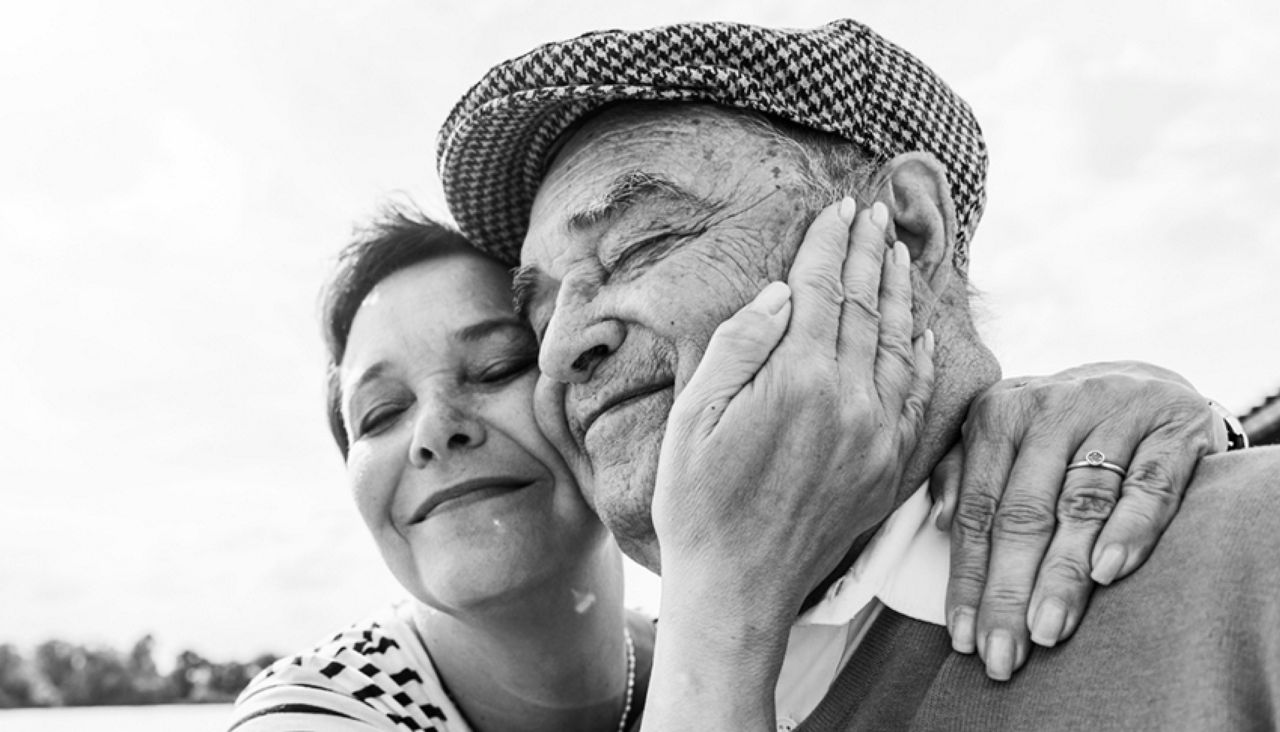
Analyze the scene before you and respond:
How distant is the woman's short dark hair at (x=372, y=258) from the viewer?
113 inches

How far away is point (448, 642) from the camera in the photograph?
2777 millimetres

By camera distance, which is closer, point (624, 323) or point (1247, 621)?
point (1247, 621)

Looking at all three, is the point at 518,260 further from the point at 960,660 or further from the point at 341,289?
the point at 960,660

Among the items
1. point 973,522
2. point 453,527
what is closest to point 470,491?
point 453,527

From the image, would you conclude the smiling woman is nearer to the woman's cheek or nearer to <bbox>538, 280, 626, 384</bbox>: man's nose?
the woman's cheek

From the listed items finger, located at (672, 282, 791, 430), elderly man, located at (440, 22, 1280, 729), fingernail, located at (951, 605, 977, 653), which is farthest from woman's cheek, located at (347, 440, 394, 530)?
fingernail, located at (951, 605, 977, 653)

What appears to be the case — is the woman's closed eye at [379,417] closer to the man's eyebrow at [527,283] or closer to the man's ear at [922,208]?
the man's eyebrow at [527,283]

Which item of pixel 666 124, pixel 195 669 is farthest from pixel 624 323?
pixel 195 669

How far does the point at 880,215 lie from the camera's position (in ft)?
6.22

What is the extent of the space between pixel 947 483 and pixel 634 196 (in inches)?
32.0

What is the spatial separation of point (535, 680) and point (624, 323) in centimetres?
134

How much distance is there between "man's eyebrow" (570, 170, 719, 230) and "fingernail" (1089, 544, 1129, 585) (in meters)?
0.92

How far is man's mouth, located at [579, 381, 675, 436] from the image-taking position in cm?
187

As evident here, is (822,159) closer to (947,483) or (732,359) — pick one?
(732,359)
